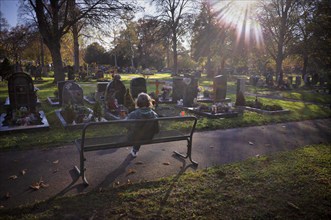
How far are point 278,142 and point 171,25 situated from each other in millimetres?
36052

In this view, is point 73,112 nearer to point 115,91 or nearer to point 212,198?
point 115,91

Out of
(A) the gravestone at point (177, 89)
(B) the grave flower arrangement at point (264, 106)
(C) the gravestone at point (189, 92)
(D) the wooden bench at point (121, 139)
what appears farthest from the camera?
(A) the gravestone at point (177, 89)

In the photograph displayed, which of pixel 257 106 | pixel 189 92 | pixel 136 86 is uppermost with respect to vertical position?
pixel 136 86

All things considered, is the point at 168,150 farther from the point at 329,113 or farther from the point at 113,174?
the point at 329,113

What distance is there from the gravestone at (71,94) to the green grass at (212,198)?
7.23m

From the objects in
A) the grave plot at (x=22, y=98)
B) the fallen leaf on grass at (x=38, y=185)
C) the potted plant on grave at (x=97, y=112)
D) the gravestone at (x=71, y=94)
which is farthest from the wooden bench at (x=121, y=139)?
the gravestone at (x=71, y=94)

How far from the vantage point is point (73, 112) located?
867 cm

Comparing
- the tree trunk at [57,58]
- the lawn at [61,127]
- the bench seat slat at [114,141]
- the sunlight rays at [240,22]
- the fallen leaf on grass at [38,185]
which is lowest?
the fallen leaf on grass at [38,185]

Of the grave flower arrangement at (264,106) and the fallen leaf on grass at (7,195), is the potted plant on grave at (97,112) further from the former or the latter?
the grave flower arrangement at (264,106)

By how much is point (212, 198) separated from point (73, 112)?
20.0 ft

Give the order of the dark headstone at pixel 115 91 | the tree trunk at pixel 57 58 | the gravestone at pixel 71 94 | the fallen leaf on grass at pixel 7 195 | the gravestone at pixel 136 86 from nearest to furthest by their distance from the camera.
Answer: the fallen leaf on grass at pixel 7 195, the gravestone at pixel 71 94, the dark headstone at pixel 115 91, the gravestone at pixel 136 86, the tree trunk at pixel 57 58

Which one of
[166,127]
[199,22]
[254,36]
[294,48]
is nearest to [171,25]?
[199,22]

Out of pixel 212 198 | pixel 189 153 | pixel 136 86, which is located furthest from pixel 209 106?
pixel 212 198

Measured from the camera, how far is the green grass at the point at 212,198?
366 centimetres
